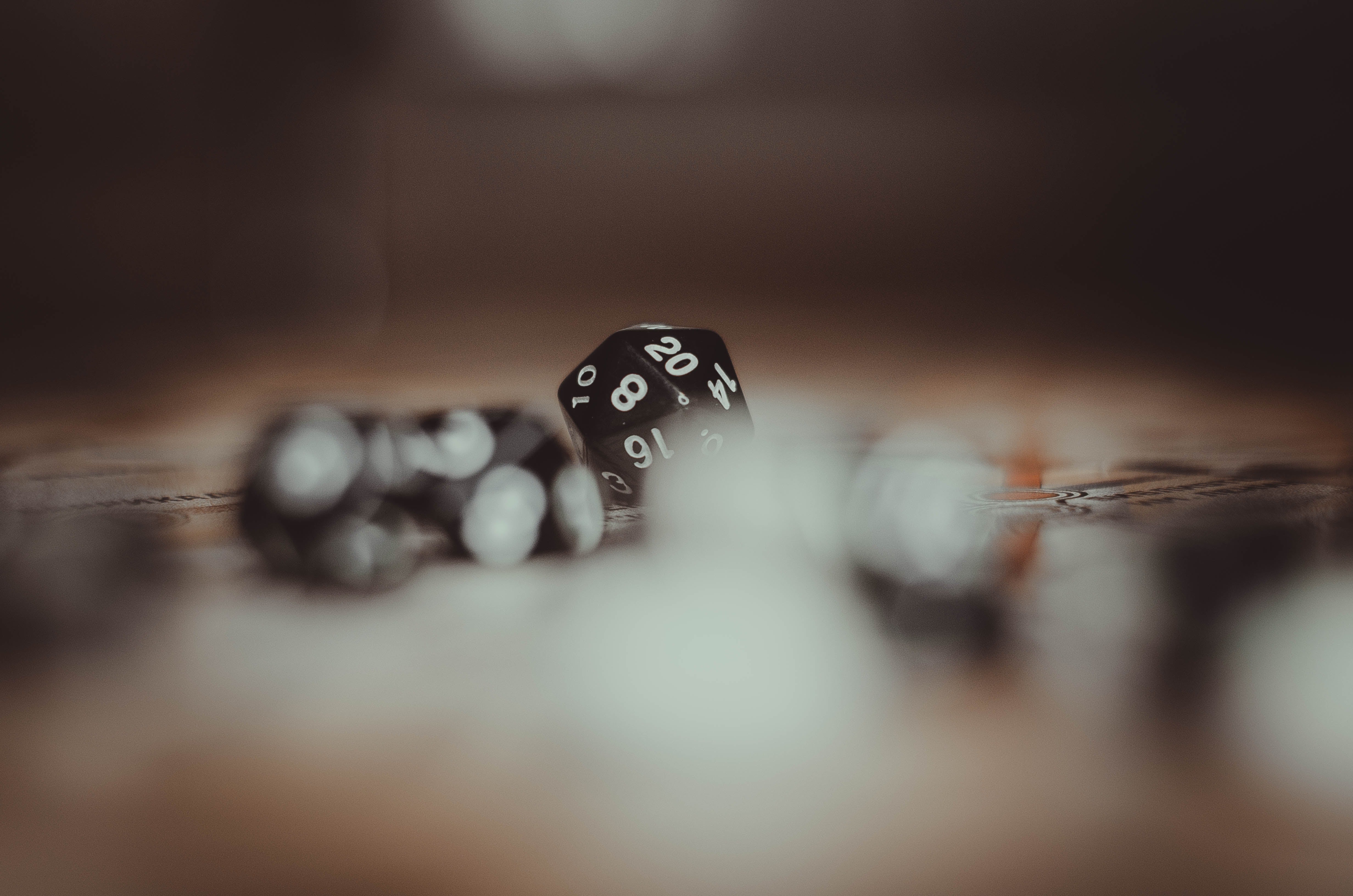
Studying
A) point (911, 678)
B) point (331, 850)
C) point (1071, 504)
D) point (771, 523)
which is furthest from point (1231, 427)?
point (331, 850)

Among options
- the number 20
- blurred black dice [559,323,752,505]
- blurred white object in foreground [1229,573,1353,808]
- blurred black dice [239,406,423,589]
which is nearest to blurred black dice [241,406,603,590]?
blurred black dice [239,406,423,589]

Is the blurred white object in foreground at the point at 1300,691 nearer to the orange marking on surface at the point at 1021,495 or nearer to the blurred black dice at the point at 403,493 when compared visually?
the orange marking on surface at the point at 1021,495

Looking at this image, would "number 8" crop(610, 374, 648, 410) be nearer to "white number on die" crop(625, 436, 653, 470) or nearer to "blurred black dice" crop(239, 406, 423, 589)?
"white number on die" crop(625, 436, 653, 470)

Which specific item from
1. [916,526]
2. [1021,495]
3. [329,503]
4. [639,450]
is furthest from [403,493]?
[1021,495]

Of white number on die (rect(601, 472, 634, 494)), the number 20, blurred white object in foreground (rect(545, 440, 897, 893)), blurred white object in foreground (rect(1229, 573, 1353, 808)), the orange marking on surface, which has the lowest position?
blurred white object in foreground (rect(545, 440, 897, 893))

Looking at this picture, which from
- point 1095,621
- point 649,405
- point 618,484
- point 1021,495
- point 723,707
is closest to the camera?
point 723,707

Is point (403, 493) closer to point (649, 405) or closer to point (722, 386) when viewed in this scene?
point (649, 405)

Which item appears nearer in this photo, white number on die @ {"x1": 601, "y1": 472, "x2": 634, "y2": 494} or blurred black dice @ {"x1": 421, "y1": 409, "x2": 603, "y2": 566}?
blurred black dice @ {"x1": 421, "y1": 409, "x2": 603, "y2": 566}
